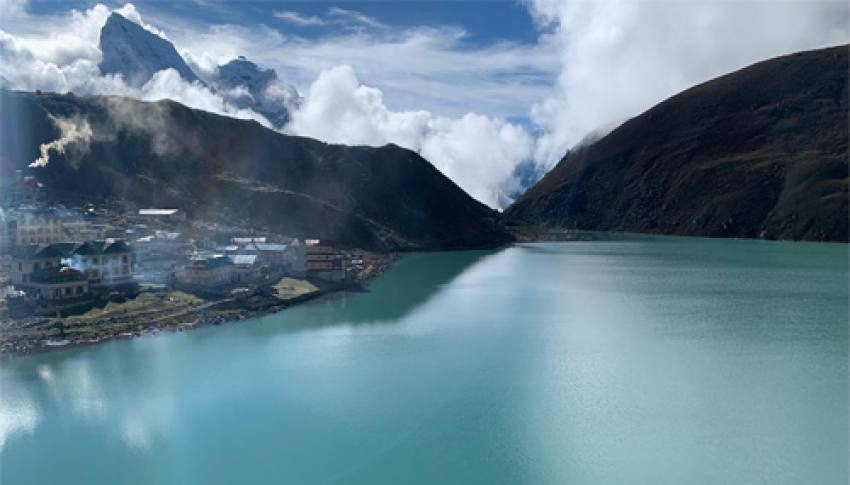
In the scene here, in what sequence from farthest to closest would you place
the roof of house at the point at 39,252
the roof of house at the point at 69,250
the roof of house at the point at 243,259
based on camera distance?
the roof of house at the point at 243,259 → the roof of house at the point at 69,250 → the roof of house at the point at 39,252

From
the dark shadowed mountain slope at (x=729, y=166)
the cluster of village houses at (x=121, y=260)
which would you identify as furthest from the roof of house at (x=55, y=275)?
the dark shadowed mountain slope at (x=729, y=166)

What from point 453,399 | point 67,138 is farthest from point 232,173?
point 453,399

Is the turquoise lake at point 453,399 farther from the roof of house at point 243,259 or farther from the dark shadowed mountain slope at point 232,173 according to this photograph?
the dark shadowed mountain slope at point 232,173

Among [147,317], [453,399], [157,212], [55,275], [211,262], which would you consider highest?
[157,212]

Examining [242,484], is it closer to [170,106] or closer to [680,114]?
[170,106]

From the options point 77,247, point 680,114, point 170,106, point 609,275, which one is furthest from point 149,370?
point 680,114

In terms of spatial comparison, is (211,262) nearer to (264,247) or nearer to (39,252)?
(264,247)

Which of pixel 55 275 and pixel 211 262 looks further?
pixel 211 262

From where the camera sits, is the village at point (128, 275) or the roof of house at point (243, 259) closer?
the village at point (128, 275)
